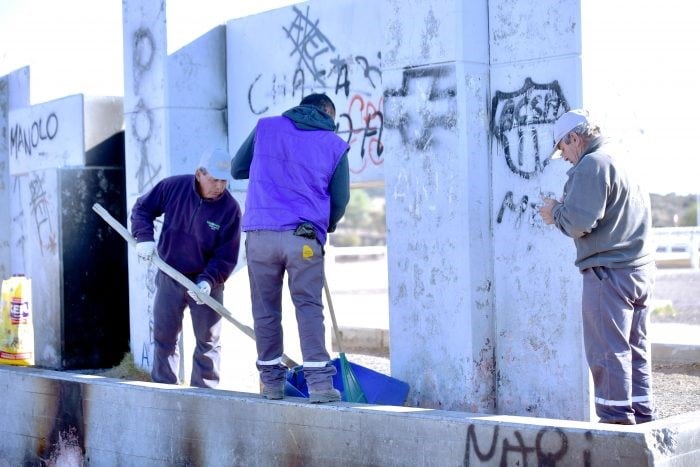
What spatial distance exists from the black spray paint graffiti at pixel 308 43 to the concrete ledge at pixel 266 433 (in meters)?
2.92

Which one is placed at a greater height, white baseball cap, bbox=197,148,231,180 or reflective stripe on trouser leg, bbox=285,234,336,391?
white baseball cap, bbox=197,148,231,180

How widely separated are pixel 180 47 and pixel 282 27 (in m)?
0.86

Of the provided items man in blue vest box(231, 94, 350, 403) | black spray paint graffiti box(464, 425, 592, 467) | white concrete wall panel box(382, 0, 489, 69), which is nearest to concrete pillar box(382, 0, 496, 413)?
white concrete wall panel box(382, 0, 489, 69)

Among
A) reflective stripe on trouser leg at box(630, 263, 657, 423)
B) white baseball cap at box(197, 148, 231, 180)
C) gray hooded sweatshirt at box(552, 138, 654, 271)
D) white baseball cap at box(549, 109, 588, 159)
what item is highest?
white baseball cap at box(549, 109, 588, 159)

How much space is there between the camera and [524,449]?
4.66m

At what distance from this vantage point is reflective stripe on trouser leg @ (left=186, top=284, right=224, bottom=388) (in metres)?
7.18

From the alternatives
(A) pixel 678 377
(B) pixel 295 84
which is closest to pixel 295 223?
(B) pixel 295 84

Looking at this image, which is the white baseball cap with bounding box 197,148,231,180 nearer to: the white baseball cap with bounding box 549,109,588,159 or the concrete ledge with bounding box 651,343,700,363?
the white baseball cap with bounding box 549,109,588,159

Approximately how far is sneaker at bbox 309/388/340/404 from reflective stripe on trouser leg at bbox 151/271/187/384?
1.88m

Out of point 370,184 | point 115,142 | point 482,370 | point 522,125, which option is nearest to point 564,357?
point 482,370

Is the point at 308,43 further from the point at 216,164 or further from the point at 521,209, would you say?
the point at 521,209

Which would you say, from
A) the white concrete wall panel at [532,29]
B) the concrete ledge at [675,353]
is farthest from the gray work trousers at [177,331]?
the concrete ledge at [675,353]

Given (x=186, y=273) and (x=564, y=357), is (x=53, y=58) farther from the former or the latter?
(x=564, y=357)

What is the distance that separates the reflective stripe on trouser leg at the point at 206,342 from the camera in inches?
283
